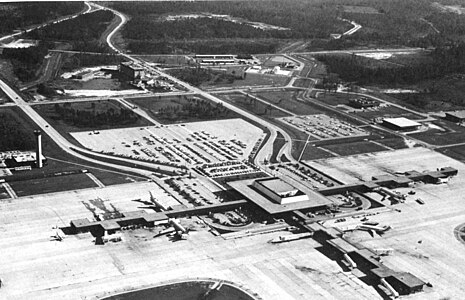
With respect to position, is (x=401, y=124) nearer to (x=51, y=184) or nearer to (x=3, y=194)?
(x=51, y=184)

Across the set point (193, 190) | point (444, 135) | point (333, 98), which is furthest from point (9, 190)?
point (333, 98)

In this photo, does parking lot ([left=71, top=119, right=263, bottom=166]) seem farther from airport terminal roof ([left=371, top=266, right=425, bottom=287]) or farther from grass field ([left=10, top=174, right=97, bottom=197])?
airport terminal roof ([left=371, top=266, right=425, bottom=287])

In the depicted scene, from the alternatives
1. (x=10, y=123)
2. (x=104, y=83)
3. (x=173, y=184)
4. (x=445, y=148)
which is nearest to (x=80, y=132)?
(x=10, y=123)

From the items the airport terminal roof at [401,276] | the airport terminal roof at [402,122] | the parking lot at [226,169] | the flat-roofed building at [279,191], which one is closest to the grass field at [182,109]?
the parking lot at [226,169]

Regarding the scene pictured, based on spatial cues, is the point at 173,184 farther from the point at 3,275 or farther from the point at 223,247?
the point at 3,275

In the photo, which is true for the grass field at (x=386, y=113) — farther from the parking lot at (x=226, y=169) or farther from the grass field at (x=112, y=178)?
the grass field at (x=112, y=178)
